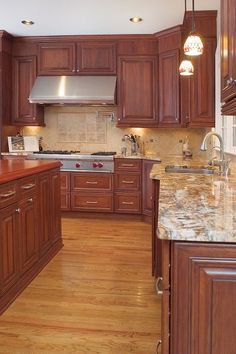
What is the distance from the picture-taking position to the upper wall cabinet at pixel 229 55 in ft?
5.32

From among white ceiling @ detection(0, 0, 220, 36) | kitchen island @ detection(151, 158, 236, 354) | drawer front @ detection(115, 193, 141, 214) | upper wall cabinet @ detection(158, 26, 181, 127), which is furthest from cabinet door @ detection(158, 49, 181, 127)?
kitchen island @ detection(151, 158, 236, 354)

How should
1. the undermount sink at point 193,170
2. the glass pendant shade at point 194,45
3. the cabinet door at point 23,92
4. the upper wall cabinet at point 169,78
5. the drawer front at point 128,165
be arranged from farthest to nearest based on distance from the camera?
the cabinet door at point 23,92, the drawer front at point 128,165, the upper wall cabinet at point 169,78, the undermount sink at point 193,170, the glass pendant shade at point 194,45

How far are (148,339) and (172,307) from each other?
1.11 meters

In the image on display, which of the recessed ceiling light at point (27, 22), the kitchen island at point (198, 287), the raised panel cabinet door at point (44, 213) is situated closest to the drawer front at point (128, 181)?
the raised panel cabinet door at point (44, 213)

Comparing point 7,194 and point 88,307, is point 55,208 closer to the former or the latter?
point 7,194

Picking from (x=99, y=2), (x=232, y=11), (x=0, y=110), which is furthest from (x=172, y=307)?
(x=0, y=110)

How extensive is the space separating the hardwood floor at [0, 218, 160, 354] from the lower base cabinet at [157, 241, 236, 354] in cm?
99

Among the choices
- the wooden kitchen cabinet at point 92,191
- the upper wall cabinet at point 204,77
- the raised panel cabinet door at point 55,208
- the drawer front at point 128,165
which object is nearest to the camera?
the raised panel cabinet door at point 55,208

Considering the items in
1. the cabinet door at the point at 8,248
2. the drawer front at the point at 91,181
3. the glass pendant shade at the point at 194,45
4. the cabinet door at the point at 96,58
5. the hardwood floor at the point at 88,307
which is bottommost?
the hardwood floor at the point at 88,307

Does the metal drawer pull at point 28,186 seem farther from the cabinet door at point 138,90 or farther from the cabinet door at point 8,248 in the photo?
the cabinet door at point 138,90

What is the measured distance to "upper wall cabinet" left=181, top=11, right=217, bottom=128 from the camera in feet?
14.5

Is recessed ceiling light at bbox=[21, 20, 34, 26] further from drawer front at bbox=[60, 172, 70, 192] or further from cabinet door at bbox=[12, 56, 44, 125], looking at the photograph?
drawer front at bbox=[60, 172, 70, 192]

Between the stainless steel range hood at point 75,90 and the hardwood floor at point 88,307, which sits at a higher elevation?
the stainless steel range hood at point 75,90

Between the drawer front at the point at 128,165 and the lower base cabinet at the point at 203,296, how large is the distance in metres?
3.89
